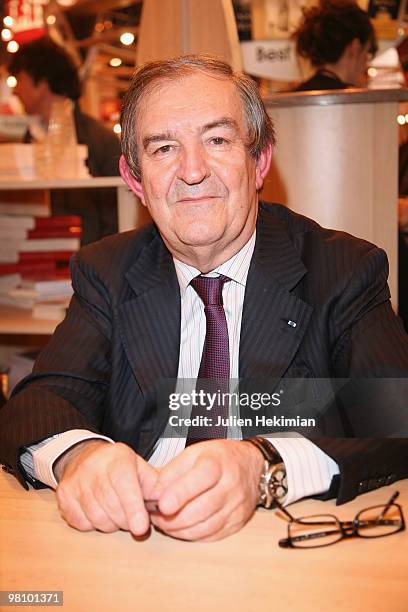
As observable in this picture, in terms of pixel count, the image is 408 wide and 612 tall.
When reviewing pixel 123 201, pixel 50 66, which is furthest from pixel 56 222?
pixel 50 66

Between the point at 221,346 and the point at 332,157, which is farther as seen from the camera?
the point at 332,157

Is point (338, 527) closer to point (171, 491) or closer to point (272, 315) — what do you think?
point (171, 491)

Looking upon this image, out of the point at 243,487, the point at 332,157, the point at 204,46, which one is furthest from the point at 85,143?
Result: the point at 243,487

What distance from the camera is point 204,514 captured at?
1.12 m

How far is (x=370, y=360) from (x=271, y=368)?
21cm

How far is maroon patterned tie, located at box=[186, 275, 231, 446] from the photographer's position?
142 centimetres

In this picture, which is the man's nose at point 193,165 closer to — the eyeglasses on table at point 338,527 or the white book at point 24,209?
the eyeglasses on table at point 338,527

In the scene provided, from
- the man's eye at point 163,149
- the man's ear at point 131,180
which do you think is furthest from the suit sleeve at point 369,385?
the man's ear at point 131,180

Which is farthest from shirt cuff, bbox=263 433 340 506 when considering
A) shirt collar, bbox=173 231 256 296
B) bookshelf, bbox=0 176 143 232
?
bookshelf, bbox=0 176 143 232

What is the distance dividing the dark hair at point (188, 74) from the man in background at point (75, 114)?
5.72 ft

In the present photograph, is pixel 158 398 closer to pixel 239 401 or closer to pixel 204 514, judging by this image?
pixel 239 401

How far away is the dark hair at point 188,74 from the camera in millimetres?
1747

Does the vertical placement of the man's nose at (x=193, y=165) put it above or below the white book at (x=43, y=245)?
above

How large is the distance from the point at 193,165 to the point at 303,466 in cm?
71
